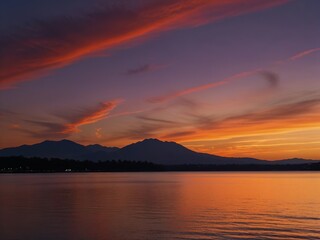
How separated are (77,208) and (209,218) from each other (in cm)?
Result: 1926

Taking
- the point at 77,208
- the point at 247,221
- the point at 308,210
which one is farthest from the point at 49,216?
the point at 308,210

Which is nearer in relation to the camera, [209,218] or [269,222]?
[269,222]

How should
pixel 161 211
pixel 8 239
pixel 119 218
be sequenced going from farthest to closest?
pixel 161 211 → pixel 119 218 → pixel 8 239

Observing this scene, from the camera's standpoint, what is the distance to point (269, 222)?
142ft

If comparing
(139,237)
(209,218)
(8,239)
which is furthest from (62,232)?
(209,218)

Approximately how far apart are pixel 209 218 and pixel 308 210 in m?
14.9

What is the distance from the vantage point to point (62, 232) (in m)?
38.2

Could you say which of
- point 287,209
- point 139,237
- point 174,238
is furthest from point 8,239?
point 287,209

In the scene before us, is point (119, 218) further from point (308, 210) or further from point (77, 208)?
point (308, 210)

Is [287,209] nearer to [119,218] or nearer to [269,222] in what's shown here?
[269,222]

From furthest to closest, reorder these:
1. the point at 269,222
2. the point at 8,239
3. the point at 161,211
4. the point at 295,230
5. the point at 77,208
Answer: the point at 77,208, the point at 161,211, the point at 269,222, the point at 295,230, the point at 8,239

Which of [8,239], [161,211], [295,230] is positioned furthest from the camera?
[161,211]

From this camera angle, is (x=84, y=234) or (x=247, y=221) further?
(x=247, y=221)

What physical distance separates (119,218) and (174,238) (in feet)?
41.1
